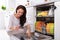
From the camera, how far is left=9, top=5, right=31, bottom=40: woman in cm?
167

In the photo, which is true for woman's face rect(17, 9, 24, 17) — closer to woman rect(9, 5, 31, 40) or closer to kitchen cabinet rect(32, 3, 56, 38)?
woman rect(9, 5, 31, 40)

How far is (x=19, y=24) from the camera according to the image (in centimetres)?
172

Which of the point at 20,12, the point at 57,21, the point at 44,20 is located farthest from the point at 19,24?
the point at 44,20

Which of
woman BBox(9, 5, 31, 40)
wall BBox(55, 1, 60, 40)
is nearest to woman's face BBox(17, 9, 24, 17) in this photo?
woman BBox(9, 5, 31, 40)

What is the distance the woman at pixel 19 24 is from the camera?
5.47 ft

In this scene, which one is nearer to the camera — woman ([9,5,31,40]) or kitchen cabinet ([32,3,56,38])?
woman ([9,5,31,40])

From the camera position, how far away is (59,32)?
169cm

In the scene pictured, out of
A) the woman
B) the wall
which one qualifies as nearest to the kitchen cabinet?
the wall

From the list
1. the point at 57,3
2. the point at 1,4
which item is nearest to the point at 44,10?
the point at 57,3

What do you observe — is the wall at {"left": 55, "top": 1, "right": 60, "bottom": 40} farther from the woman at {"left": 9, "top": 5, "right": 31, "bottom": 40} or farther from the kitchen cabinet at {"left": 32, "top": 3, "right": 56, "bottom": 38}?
the woman at {"left": 9, "top": 5, "right": 31, "bottom": 40}

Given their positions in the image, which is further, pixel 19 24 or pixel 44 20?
pixel 44 20

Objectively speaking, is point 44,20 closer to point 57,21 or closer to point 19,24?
point 57,21

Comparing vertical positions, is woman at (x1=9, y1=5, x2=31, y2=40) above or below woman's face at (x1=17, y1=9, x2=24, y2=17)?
below

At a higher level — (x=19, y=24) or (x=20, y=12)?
(x=20, y=12)
